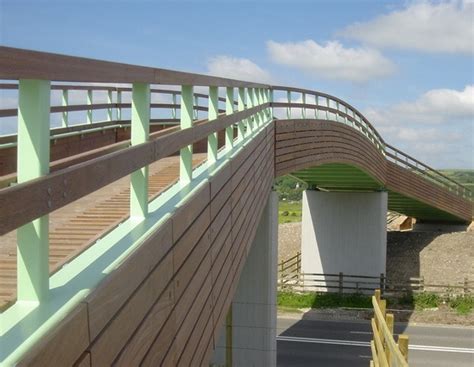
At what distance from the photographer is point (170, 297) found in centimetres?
401

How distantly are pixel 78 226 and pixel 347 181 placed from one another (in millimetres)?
21587

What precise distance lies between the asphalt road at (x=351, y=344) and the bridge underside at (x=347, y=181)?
494 centimetres

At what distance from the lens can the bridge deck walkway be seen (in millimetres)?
3104

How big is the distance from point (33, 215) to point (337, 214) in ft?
80.0

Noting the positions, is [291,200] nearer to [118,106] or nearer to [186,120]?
[118,106]

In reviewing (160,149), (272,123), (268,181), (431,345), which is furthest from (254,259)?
(160,149)

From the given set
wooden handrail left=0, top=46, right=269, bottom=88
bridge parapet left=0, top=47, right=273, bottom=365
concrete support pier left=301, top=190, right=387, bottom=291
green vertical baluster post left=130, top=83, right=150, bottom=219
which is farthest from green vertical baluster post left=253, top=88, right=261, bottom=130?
concrete support pier left=301, top=190, right=387, bottom=291

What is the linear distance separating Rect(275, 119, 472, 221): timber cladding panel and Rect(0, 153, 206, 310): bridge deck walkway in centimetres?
714

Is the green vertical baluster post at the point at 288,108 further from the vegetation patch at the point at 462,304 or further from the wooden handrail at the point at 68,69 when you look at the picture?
the vegetation patch at the point at 462,304

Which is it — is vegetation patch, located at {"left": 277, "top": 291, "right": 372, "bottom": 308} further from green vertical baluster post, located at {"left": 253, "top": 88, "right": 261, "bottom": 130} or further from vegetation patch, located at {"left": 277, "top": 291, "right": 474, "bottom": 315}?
green vertical baluster post, located at {"left": 253, "top": 88, "right": 261, "bottom": 130}

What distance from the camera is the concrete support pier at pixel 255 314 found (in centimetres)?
1292

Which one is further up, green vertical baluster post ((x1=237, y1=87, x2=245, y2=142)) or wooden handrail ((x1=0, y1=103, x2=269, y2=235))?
green vertical baluster post ((x1=237, y1=87, x2=245, y2=142))

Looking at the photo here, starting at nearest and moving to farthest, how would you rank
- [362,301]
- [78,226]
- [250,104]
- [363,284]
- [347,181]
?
1. [78,226]
2. [250,104]
3. [362,301]
4. [363,284]
5. [347,181]

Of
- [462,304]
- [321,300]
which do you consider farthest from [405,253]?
[321,300]
